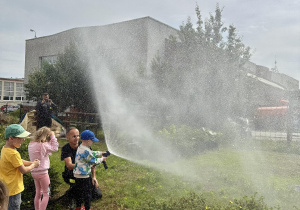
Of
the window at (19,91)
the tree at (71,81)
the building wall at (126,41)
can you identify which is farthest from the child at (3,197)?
the window at (19,91)

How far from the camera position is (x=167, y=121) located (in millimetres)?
11250

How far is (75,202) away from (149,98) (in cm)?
745

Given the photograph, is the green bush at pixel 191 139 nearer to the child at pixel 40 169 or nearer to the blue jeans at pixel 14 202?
the child at pixel 40 169

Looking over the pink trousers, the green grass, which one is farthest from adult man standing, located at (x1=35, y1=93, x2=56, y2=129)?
the pink trousers

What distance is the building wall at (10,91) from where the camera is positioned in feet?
153

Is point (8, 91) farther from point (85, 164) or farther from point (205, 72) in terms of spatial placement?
point (85, 164)

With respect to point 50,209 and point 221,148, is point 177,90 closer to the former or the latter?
point 221,148

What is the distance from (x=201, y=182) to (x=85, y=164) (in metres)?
2.88

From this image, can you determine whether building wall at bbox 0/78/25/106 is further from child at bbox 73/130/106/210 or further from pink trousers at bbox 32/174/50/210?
child at bbox 73/130/106/210

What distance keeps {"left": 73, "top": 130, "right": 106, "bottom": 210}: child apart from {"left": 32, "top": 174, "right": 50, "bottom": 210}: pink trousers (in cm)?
49

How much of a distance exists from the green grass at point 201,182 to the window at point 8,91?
45.6 meters

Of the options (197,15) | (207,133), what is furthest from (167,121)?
(197,15)

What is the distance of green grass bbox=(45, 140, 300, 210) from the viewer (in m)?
4.56

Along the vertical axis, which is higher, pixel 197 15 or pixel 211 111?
pixel 197 15
